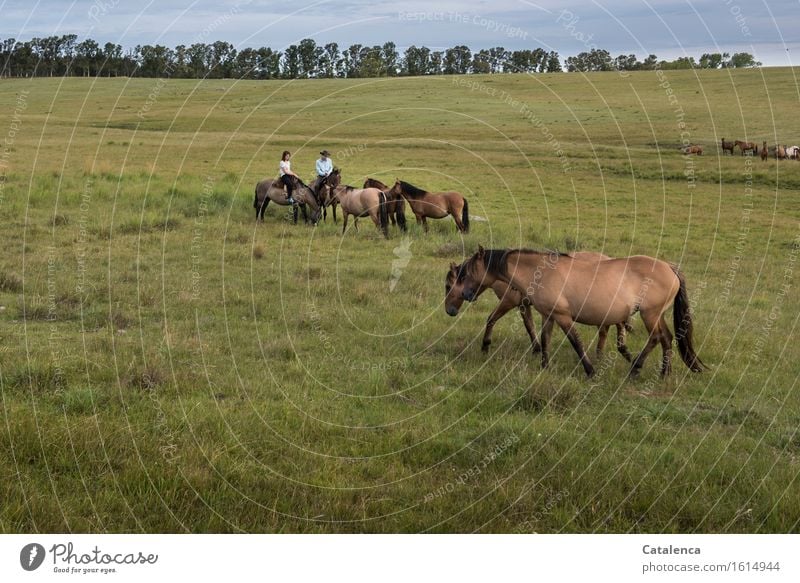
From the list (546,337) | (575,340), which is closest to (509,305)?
(546,337)

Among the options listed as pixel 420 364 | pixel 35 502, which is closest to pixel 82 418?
pixel 35 502

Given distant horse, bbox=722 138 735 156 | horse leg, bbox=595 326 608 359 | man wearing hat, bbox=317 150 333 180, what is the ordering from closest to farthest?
horse leg, bbox=595 326 608 359, man wearing hat, bbox=317 150 333 180, distant horse, bbox=722 138 735 156

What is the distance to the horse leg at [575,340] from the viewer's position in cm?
988

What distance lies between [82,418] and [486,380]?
4737mm

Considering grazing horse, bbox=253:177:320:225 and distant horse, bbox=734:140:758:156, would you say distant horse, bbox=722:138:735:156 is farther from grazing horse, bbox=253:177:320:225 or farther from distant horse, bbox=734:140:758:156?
grazing horse, bbox=253:177:320:225

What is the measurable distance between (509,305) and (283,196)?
47.5ft

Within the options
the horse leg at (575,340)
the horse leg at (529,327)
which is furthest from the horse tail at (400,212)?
the horse leg at (575,340)

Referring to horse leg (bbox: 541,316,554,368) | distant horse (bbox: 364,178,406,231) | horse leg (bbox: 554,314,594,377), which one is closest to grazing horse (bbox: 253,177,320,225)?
distant horse (bbox: 364,178,406,231)

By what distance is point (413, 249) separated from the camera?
20234 mm

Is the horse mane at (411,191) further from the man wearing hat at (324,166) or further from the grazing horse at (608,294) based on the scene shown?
the grazing horse at (608,294)

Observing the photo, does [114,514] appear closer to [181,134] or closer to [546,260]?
[546,260]

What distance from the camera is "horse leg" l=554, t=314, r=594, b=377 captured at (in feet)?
32.4

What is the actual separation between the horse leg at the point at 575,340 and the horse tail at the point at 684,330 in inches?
51.8

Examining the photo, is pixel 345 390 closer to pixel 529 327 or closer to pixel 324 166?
pixel 529 327
